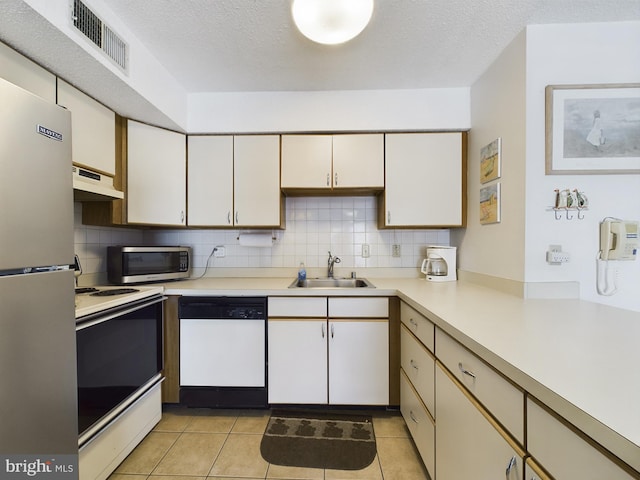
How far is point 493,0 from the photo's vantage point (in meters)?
1.31

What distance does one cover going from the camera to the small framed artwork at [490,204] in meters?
1.69

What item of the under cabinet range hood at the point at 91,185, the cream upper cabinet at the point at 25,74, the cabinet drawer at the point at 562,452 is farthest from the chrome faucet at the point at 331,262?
the cream upper cabinet at the point at 25,74

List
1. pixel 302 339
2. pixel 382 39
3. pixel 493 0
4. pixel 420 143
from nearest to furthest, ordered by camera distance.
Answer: pixel 493 0
pixel 382 39
pixel 302 339
pixel 420 143

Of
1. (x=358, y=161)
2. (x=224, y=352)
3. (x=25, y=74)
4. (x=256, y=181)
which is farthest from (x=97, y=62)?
(x=224, y=352)

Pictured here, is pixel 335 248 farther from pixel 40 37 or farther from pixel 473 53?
pixel 40 37

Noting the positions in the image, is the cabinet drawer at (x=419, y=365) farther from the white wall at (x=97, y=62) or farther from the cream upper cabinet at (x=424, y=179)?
the white wall at (x=97, y=62)

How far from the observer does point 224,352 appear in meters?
1.89

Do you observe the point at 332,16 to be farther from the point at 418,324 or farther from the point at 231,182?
the point at 418,324

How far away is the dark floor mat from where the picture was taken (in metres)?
1.52

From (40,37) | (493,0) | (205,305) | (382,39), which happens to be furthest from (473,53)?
(205,305)

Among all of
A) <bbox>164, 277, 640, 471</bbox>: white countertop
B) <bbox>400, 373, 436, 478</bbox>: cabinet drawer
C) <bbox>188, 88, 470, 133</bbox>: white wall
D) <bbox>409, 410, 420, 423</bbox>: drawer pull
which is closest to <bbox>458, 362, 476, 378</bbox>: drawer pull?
<bbox>164, 277, 640, 471</bbox>: white countertop

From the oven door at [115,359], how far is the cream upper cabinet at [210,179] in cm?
70

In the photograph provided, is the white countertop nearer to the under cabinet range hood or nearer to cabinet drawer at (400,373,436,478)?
cabinet drawer at (400,373,436,478)

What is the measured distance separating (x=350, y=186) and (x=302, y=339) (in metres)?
1.16
